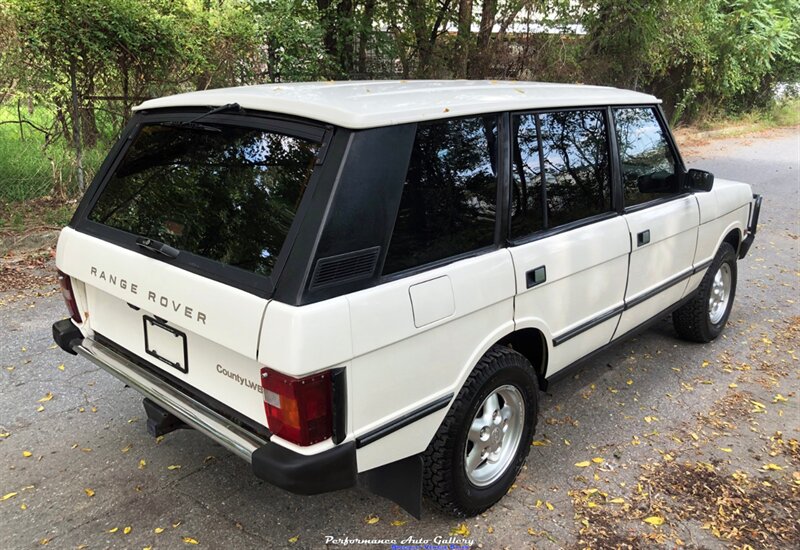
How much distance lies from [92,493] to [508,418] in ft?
6.66

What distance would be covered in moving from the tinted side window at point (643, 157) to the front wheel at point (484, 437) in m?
1.39

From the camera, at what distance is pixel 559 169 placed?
121 inches

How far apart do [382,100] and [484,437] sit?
1.57 m

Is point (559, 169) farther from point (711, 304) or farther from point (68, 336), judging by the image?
point (68, 336)

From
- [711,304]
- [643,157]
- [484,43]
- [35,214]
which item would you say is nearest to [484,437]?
[643,157]

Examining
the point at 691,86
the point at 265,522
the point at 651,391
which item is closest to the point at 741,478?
the point at 651,391

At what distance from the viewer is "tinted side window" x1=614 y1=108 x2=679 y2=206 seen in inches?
140

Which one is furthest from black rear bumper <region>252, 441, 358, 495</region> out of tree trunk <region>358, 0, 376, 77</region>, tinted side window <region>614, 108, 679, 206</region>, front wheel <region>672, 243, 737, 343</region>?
tree trunk <region>358, 0, 376, 77</region>

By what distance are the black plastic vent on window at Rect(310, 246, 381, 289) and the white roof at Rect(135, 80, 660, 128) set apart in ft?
1.47

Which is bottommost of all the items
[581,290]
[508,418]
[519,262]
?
[508,418]

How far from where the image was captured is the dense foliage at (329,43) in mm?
6168

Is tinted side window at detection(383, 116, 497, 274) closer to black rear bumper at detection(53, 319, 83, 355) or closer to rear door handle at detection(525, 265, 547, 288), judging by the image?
rear door handle at detection(525, 265, 547, 288)

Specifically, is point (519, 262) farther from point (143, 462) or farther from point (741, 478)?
point (143, 462)

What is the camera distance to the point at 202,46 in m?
7.04
